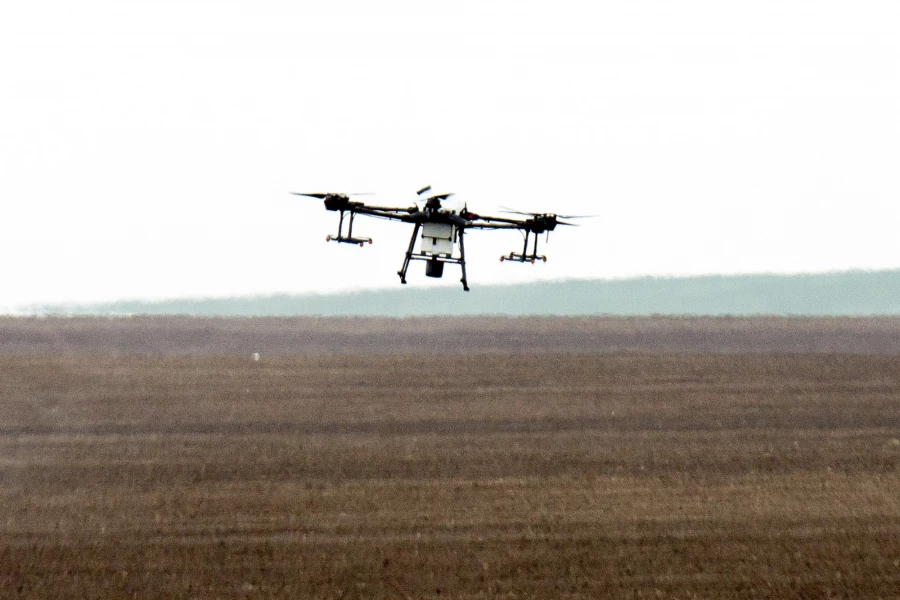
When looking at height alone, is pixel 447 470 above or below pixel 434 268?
below

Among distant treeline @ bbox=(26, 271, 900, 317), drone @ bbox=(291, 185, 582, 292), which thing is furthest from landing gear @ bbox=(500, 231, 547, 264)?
distant treeline @ bbox=(26, 271, 900, 317)

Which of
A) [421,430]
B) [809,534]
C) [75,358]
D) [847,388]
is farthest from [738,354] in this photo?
[75,358]

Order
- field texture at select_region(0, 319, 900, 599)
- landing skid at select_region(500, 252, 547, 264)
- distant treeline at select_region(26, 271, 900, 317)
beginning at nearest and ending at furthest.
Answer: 1. landing skid at select_region(500, 252, 547, 264)
2. field texture at select_region(0, 319, 900, 599)
3. distant treeline at select_region(26, 271, 900, 317)

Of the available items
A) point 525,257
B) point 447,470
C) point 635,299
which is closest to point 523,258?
point 525,257

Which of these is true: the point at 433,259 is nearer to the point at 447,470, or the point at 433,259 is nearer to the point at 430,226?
the point at 430,226

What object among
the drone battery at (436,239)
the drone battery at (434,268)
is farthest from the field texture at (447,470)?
the drone battery at (436,239)

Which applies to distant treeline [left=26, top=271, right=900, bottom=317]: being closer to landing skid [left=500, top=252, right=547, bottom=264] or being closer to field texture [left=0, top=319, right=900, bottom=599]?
field texture [left=0, top=319, right=900, bottom=599]

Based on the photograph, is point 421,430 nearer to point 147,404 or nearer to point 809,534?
point 147,404

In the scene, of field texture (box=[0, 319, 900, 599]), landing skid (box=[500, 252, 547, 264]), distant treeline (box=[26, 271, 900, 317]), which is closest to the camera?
landing skid (box=[500, 252, 547, 264])
